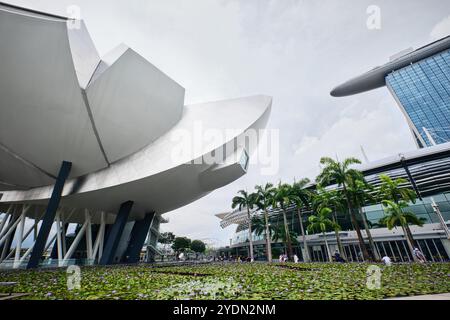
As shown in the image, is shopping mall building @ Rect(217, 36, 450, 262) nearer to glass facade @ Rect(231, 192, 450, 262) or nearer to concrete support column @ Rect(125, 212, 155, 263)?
glass facade @ Rect(231, 192, 450, 262)

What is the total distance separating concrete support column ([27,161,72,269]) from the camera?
56.2 ft

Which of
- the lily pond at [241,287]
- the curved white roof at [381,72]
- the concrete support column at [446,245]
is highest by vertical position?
the curved white roof at [381,72]

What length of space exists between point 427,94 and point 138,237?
107595mm

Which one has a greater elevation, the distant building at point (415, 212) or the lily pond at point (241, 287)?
the distant building at point (415, 212)

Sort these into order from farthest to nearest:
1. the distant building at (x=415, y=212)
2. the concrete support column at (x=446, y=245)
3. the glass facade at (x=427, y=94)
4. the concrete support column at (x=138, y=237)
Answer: the glass facade at (x=427, y=94), the concrete support column at (x=138, y=237), the distant building at (x=415, y=212), the concrete support column at (x=446, y=245)

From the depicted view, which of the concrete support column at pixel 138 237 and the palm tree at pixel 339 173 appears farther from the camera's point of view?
→ the concrete support column at pixel 138 237

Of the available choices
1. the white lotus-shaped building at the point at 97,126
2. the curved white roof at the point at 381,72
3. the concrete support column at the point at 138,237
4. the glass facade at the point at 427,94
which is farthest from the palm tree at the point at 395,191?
the curved white roof at the point at 381,72

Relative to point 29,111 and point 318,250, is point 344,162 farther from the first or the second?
point 29,111

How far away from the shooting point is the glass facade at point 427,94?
7219cm

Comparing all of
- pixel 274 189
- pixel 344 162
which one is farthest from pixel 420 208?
pixel 274 189

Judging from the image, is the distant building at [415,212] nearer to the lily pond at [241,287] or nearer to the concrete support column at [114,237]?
the lily pond at [241,287]

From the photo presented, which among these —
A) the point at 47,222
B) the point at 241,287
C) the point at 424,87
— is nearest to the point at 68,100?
the point at 47,222

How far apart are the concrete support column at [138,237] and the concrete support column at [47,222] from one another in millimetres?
12000

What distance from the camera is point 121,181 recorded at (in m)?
19.2
